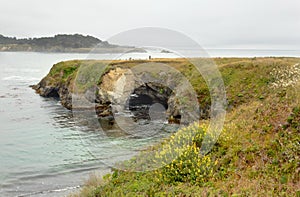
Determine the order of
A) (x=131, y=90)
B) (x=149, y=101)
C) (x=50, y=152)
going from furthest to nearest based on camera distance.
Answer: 1. (x=149, y=101)
2. (x=131, y=90)
3. (x=50, y=152)

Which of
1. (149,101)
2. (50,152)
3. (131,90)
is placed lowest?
(50,152)

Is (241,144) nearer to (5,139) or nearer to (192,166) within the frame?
(192,166)

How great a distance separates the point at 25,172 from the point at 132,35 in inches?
549

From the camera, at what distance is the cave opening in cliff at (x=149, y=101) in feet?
145

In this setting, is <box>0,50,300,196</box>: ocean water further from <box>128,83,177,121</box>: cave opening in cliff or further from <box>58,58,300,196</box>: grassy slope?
<box>128,83,177,121</box>: cave opening in cliff

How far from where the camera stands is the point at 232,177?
38.4ft

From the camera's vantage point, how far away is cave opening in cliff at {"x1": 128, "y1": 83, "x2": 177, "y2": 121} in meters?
44.1

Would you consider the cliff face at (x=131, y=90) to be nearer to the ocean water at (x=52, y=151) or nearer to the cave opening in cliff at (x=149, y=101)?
the cave opening in cliff at (x=149, y=101)

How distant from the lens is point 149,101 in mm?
51625

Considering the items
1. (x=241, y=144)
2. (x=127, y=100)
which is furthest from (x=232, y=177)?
(x=127, y=100)

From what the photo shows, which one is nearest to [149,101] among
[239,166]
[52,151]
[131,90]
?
[131,90]

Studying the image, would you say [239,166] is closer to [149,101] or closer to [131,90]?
[131,90]

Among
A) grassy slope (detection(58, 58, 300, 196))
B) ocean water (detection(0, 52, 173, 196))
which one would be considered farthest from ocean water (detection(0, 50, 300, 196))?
grassy slope (detection(58, 58, 300, 196))

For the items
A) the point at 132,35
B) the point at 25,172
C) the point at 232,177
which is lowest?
the point at 25,172
